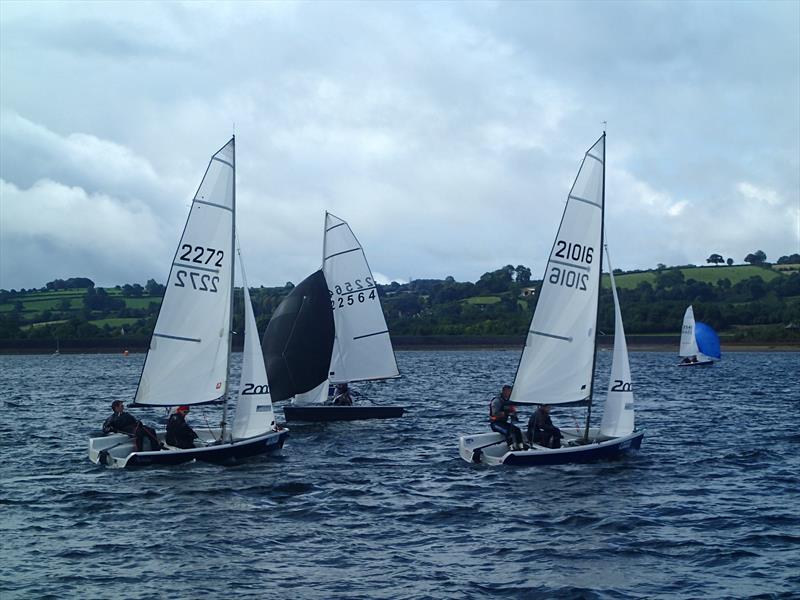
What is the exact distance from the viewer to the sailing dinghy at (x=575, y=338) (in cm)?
2333

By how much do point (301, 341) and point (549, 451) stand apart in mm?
12229

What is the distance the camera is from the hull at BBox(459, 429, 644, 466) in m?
22.1

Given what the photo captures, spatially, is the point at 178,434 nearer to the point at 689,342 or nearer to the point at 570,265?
the point at 570,265

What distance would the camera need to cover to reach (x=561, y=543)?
16.3 m

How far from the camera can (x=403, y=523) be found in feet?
58.0

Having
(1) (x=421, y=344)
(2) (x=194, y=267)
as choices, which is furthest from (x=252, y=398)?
(1) (x=421, y=344)

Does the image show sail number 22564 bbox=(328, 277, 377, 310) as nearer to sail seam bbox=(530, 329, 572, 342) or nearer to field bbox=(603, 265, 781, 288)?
sail seam bbox=(530, 329, 572, 342)

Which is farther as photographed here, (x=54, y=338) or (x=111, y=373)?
(x=54, y=338)

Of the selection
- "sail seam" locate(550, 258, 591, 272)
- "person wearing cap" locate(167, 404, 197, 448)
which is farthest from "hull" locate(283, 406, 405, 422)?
"sail seam" locate(550, 258, 591, 272)

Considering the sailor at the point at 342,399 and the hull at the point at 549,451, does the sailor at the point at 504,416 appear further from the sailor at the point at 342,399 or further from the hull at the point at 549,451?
the sailor at the point at 342,399

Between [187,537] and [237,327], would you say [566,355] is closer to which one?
[187,537]

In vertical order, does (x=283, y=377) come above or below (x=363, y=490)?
above

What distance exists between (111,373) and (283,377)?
4864cm

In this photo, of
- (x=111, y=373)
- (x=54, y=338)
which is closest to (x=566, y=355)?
(x=111, y=373)
